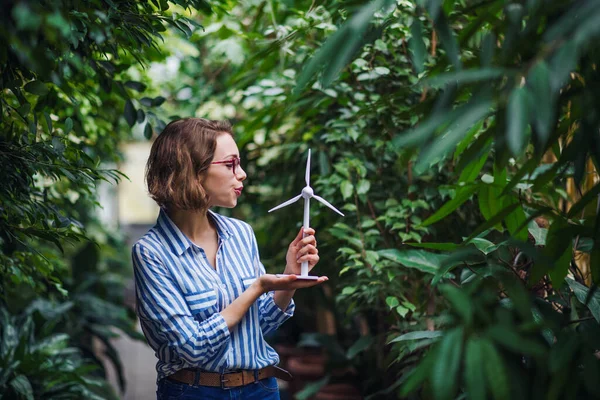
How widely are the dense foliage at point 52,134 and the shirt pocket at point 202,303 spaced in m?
0.36

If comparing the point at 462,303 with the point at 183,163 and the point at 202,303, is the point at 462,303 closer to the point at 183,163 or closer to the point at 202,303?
the point at 202,303

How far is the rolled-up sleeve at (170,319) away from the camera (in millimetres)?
1535

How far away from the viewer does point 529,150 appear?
228 centimetres

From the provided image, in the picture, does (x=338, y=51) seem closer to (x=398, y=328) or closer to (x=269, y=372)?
(x=269, y=372)

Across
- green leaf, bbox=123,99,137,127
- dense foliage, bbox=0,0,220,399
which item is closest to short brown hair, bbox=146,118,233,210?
dense foliage, bbox=0,0,220,399

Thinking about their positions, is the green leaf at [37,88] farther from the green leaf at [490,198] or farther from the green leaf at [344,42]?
the green leaf at [490,198]

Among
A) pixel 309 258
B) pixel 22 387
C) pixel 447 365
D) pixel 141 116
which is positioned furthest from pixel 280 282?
pixel 22 387

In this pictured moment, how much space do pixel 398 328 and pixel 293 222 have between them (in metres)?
0.77

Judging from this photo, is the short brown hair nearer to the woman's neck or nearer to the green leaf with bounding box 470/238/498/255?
the woman's neck

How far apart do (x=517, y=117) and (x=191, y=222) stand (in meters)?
1.01

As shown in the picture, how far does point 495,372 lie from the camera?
96 cm

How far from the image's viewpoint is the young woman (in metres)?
1.57

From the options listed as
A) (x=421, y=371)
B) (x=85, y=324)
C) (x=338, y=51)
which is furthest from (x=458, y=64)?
(x=85, y=324)

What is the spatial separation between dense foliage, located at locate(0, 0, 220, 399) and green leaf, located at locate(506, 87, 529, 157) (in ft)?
2.05
